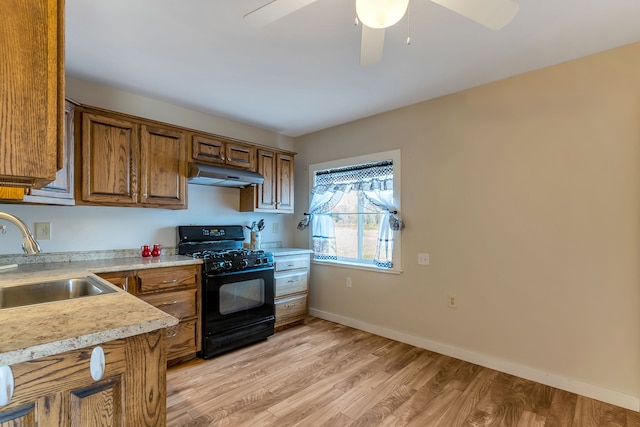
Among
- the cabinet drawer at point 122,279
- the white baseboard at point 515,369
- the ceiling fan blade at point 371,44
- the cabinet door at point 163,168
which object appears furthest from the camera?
the cabinet door at point 163,168

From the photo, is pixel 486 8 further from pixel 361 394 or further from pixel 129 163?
pixel 129 163

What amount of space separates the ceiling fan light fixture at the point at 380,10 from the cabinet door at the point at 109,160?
91.2 inches

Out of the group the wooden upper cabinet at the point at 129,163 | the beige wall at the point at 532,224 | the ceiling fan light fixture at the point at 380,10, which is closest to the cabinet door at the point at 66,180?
the wooden upper cabinet at the point at 129,163

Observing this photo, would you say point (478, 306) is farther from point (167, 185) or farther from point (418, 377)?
point (167, 185)

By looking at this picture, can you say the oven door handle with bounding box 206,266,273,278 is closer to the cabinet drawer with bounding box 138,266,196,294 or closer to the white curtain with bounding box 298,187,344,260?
the cabinet drawer with bounding box 138,266,196,294

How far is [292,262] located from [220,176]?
4.36 feet

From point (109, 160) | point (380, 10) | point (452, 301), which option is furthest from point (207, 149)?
point (452, 301)

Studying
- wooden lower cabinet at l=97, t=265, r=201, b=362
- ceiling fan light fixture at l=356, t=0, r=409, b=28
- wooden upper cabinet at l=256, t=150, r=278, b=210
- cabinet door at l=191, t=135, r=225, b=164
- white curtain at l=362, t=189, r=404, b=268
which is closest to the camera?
ceiling fan light fixture at l=356, t=0, r=409, b=28

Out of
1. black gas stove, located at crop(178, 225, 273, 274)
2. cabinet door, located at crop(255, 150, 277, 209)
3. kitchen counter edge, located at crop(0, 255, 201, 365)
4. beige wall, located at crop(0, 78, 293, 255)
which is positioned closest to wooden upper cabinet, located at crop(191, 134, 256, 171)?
cabinet door, located at crop(255, 150, 277, 209)

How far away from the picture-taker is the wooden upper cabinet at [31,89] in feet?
2.14

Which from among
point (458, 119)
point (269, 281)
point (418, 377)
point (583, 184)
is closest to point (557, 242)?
point (583, 184)

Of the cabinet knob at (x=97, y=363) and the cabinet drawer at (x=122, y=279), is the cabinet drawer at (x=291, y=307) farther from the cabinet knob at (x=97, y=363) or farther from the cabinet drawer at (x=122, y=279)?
the cabinet knob at (x=97, y=363)

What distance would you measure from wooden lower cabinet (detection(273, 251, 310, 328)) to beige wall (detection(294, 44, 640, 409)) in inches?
38.0

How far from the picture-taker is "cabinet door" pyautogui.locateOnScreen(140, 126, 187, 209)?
276cm
